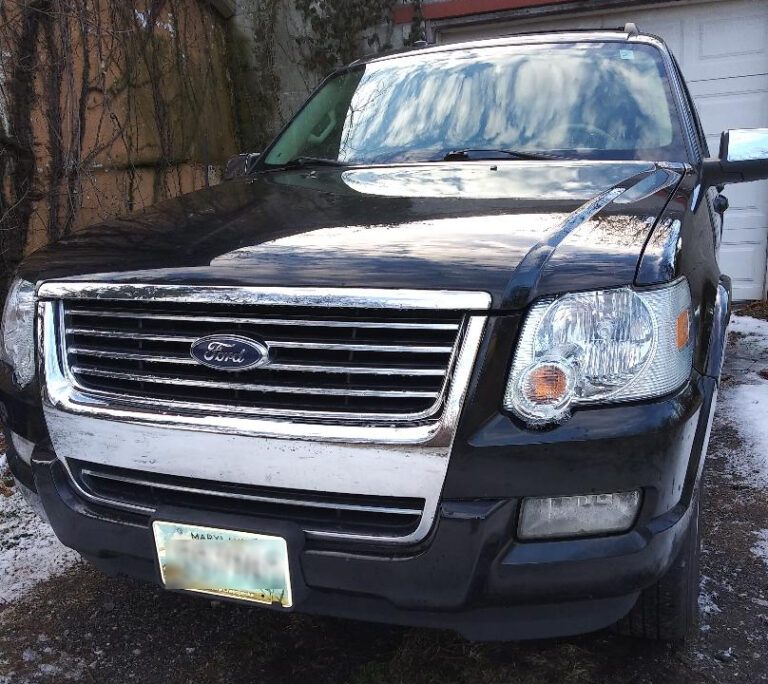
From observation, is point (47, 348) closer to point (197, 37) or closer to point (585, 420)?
point (585, 420)

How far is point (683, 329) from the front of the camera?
62.5 inches

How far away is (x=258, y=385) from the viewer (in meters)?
1.61

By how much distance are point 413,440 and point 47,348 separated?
39.8 inches

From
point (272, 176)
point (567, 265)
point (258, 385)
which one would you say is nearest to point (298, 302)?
point (258, 385)

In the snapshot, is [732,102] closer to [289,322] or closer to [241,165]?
[241,165]

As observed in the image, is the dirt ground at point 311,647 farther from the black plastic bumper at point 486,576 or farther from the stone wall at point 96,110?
the stone wall at point 96,110

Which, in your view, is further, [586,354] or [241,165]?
[241,165]

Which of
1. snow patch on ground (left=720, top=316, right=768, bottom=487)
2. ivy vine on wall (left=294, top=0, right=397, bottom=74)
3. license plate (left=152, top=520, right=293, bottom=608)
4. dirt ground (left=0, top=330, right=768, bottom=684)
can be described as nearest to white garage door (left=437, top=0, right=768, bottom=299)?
snow patch on ground (left=720, top=316, right=768, bottom=487)

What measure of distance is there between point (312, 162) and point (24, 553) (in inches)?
73.1

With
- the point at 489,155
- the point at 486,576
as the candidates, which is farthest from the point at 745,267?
the point at 486,576

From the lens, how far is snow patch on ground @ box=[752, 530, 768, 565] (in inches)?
96.5

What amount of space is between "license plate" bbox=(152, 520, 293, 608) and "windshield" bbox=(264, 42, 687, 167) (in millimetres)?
1555

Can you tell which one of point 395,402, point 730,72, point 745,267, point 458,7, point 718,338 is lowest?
point 745,267

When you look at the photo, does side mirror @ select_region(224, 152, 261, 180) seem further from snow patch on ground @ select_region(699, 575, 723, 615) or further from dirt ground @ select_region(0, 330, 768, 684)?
snow patch on ground @ select_region(699, 575, 723, 615)
